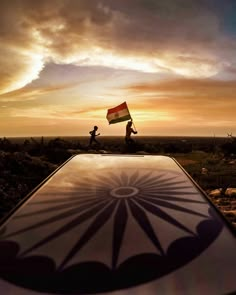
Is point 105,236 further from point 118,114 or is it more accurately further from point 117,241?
point 118,114

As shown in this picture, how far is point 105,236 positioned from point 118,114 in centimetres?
979

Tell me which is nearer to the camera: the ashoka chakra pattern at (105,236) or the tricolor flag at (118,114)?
the ashoka chakra pattern at (105,236)

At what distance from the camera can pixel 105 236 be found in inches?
103

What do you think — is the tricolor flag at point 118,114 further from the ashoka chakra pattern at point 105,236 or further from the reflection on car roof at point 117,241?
the ashoka chakra pattern at point 105,236

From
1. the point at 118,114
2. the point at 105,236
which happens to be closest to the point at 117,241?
the point at 105,236

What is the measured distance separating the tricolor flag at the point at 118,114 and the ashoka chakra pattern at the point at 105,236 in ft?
25.0

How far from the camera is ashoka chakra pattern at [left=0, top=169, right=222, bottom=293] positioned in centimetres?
224

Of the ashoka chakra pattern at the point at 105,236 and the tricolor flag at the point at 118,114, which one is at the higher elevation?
the tricolor flag at the point at 118,114

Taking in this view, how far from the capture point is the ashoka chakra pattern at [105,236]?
7.36 ft

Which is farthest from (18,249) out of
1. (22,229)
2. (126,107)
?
(126,107)

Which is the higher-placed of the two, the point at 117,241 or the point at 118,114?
the point at 118,114

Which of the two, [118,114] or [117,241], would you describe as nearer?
[117,241]

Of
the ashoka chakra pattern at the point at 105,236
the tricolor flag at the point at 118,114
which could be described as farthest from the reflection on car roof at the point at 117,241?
the tricolor flag at the point at 118,114

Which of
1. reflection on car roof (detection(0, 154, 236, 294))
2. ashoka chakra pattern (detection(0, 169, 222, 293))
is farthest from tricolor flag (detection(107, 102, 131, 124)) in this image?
ashoka chakra pattern (detection(0, 169, 222, 293))
